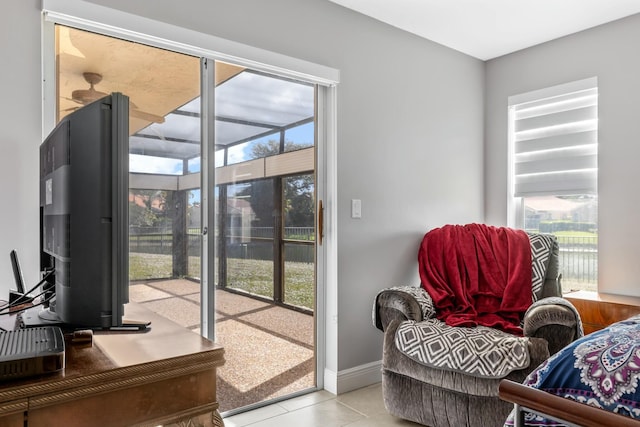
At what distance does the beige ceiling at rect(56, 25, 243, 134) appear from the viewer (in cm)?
195

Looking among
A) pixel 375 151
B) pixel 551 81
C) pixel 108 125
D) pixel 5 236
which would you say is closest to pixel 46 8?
pixel 5 236

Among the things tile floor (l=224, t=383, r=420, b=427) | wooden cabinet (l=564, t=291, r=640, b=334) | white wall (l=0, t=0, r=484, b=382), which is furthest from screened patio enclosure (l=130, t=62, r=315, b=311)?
wooden cabinet (l=564, t=291, r=640, b=334)

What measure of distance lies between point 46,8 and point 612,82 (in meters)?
3.41

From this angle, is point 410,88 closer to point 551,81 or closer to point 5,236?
A: point 551,81

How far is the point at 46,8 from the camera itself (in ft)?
5.92

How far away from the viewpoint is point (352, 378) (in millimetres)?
2809

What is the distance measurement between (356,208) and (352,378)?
1.10 metres

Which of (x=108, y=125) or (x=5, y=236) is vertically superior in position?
(x=108, y=125)

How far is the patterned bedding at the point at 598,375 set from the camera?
3.41ft

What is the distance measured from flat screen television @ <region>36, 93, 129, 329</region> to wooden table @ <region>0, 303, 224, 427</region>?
10 cm

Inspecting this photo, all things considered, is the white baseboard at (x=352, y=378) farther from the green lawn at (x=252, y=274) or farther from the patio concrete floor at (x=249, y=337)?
the green lawn at (x=252, y=274)

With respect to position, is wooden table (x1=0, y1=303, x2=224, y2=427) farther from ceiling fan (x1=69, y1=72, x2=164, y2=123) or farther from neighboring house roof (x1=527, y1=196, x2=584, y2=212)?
neighboring house roof (x1=527, y1=196, x2=584, y2=212)

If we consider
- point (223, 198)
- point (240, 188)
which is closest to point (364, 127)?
point (240, 188)

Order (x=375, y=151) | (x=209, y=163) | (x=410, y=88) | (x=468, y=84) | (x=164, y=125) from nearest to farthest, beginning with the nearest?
(x=164, y=125) < (x=209, y=163) < (x=375, y=151) < (x=410, y=88) < (x=468, y=84)
